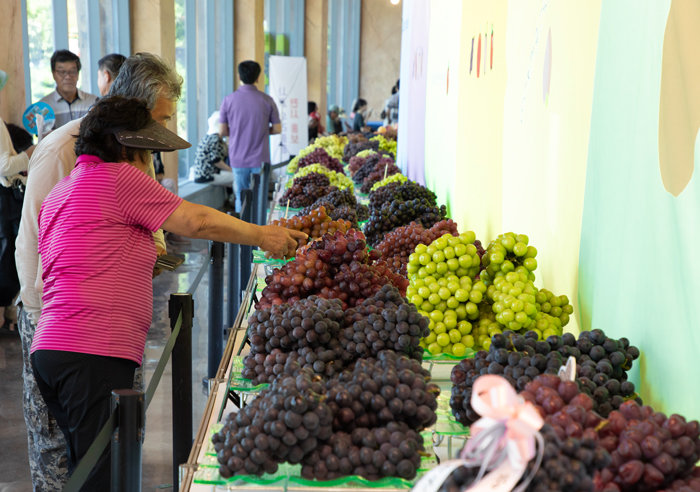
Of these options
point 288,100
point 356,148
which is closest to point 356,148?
point 356,148

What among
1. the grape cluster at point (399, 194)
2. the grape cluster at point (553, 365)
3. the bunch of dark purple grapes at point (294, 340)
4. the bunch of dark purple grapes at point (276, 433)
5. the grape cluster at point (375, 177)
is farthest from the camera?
the grape cluster at point (375, 177)

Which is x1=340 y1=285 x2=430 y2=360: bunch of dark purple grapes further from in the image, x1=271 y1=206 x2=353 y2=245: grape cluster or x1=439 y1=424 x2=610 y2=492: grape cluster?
x1=271 y1=206 x2=353 y2=245: grape cluster

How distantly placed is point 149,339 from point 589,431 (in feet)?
14.1

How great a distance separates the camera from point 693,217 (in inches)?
51.6

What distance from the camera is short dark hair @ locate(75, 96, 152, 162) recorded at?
2.05m

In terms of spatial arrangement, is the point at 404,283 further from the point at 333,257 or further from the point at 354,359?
the point at 354,359

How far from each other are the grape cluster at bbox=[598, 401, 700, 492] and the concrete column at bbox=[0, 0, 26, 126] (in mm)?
4754

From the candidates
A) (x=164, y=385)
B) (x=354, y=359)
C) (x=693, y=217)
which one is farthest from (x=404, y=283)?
(x=164, y=385)

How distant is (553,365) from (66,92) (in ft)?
14.0

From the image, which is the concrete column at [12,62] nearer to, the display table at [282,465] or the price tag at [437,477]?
the display table at [282,465]

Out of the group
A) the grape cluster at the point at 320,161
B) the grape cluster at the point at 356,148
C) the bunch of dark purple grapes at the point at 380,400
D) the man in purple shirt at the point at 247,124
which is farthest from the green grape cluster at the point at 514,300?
the man in purple shirt at the point at 247,124

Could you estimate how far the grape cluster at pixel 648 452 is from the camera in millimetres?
1062

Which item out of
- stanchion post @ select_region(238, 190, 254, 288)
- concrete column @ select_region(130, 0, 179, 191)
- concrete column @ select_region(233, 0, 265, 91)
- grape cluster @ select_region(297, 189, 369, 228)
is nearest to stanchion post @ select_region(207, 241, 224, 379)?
grape cluster @ select_region(297, 189, 369, 228)

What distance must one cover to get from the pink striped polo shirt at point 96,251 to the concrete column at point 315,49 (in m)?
13.8
